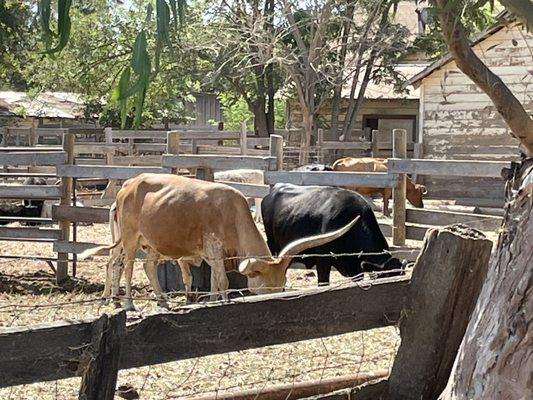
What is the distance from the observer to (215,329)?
322 cm

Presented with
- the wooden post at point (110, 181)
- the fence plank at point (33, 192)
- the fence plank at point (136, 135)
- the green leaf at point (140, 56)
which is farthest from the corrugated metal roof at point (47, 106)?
the green leaf at point (140, 56)

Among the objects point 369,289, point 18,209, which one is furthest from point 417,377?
point 18,209

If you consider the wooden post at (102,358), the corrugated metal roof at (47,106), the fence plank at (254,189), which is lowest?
the wooden post at (102,358)

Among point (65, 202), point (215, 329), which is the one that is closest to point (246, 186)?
point (65, 202)

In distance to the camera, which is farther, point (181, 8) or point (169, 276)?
point (169, 276)

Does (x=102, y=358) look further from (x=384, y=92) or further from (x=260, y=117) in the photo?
(x=384, y=92)

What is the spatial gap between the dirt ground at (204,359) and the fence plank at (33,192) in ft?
3.70

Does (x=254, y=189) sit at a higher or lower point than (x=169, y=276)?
higher

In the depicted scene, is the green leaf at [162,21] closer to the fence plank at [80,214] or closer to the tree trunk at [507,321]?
the tree trunk at [507,321]

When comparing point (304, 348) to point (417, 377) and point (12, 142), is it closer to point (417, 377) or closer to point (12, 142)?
point (417, 377)

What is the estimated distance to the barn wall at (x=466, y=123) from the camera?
20656 millimetres

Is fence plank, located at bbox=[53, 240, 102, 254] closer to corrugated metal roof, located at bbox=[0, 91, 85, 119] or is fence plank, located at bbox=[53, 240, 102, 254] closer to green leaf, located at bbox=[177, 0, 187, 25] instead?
green leaf, located at bbox=[177, 0, 187, 25]

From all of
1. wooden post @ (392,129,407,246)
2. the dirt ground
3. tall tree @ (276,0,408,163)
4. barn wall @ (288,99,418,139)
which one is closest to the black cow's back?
wooden post @ (392,129,407,246)

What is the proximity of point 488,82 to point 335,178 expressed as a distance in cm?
632
